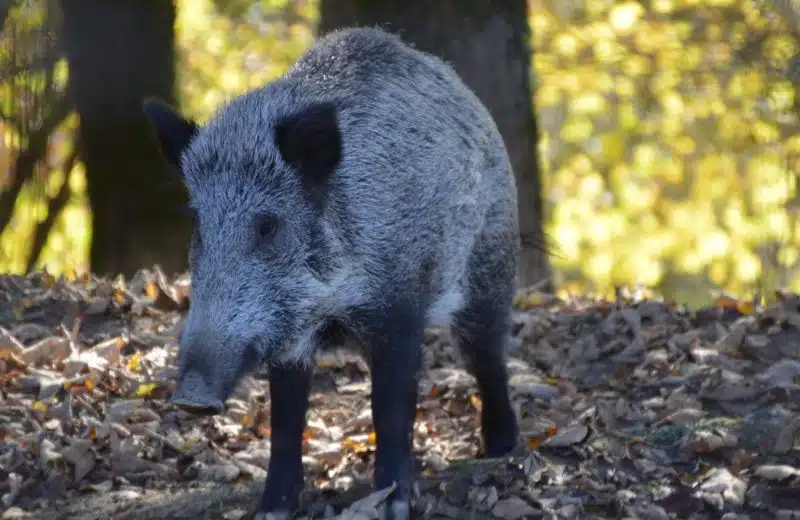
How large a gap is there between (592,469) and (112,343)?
8.53ft

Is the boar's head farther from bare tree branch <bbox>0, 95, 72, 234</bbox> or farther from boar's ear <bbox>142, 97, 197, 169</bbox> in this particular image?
bare tree branch <bbox>0, 95, 72, 234</bbox>

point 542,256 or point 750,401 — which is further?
point 542,256

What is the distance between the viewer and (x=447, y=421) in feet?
18.8

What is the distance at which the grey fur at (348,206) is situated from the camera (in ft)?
13.5

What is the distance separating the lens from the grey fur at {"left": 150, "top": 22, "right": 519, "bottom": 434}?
4109mm

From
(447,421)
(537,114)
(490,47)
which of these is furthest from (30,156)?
(447,421)

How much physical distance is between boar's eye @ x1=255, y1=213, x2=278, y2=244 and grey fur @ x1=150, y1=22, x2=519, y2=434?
0.10 feet

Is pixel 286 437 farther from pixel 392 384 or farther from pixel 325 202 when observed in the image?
pixel 325 202

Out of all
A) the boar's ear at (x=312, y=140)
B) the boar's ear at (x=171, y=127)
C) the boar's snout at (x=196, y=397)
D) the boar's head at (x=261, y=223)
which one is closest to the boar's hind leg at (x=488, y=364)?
the boar's head at (x=261, y=223)

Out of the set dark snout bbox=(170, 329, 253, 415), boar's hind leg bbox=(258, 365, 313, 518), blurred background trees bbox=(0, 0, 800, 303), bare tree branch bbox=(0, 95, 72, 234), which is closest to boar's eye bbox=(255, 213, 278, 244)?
dark snout bbox=(170, 329, 253, 415)

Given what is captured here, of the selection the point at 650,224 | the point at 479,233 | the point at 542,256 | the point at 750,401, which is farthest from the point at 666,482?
the point at 650,224

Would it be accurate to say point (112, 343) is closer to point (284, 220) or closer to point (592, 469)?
point (284, 220)

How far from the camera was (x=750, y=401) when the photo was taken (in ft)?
17.8

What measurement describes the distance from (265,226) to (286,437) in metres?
0.86
